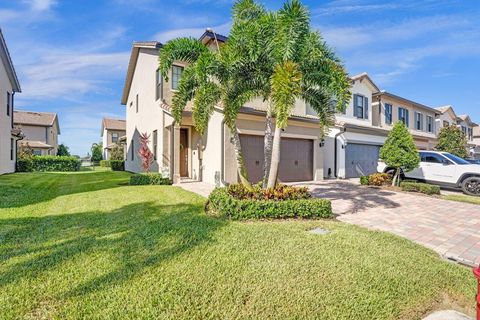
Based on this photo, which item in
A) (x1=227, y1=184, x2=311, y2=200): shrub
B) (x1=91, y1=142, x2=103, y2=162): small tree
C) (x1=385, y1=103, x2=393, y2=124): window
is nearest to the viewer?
(x1=227, y1=184, x2=311, y2=200): shrub

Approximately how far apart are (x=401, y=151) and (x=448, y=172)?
286cm

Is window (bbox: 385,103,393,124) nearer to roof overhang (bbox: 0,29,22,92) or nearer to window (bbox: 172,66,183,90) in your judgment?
window (bbox: 172,66,183,90)

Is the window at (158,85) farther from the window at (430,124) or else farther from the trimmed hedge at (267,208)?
the window at (430,124)

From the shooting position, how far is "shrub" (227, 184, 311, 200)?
6941 millimetres

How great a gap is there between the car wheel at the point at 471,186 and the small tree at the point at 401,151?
7.62 feet

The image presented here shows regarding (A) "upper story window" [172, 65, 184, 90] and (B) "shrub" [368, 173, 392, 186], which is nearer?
(B) "shrub" [368, 173, 392, 186]

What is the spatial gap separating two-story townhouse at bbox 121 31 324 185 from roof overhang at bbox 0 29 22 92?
24.3 ft

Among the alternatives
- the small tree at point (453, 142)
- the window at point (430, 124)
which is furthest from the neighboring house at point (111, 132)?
the small tree at point (453, 142)

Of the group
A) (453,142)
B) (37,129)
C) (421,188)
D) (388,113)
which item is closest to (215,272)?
(421,188)

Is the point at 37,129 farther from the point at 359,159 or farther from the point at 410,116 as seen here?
the point at 410,116

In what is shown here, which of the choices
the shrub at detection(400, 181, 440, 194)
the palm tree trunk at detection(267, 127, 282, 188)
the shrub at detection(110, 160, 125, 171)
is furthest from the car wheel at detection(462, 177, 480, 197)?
the shrub at detection(110, 160, 125, 171)

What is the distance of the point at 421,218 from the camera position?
7.27 meters

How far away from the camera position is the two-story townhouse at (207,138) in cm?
1184

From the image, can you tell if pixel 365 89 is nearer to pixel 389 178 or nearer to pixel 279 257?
pixel 389 178
